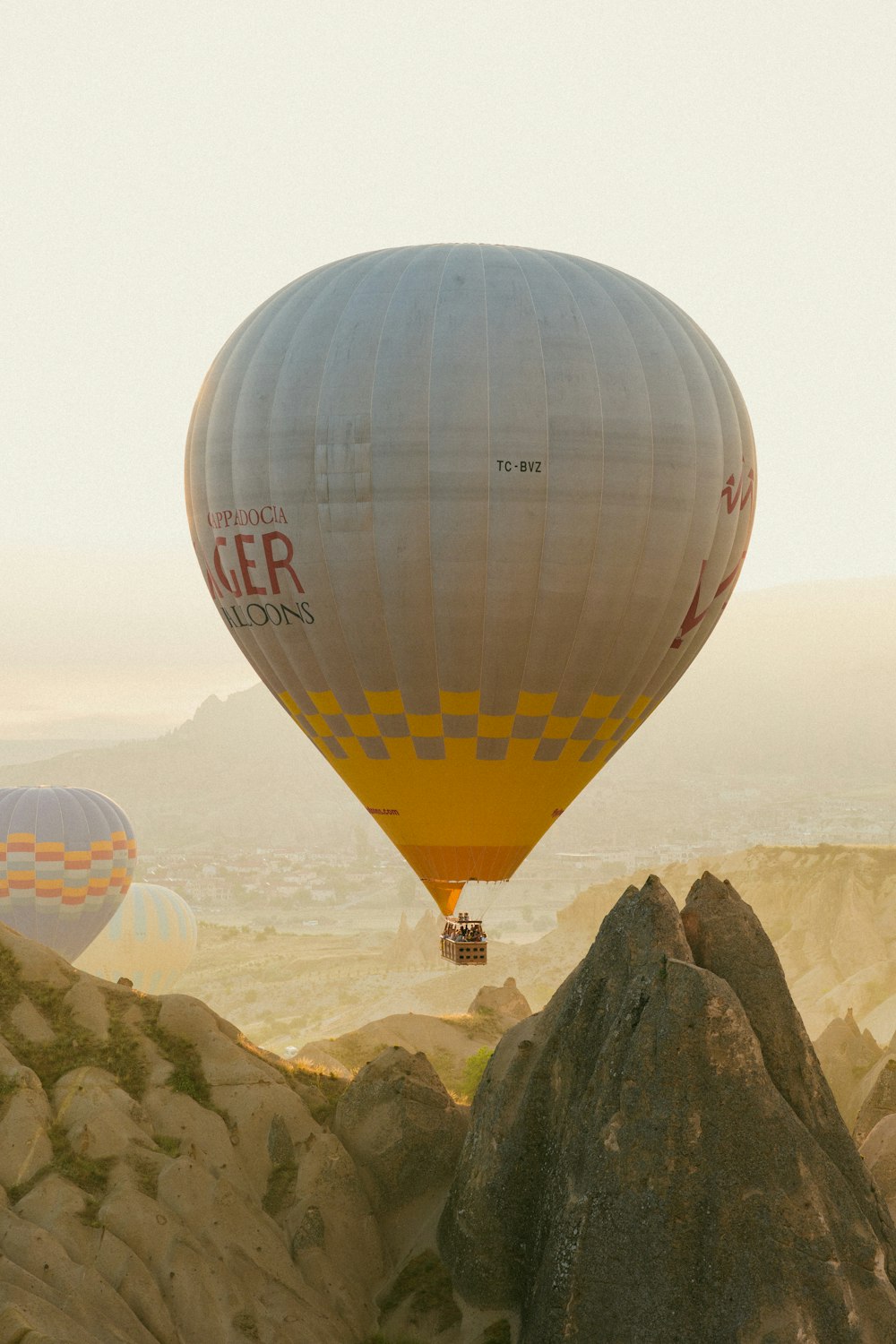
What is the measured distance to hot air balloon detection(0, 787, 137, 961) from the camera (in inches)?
2672

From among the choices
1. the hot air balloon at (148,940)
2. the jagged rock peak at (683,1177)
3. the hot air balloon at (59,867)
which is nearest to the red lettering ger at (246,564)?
the jagged rock peak at (683,1177)

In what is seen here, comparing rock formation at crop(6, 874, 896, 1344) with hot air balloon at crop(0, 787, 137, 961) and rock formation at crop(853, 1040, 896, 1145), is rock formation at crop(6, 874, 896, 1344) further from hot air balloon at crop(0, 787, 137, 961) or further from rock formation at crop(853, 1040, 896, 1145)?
hot air balloon at crop(0, 787, 137, 961)

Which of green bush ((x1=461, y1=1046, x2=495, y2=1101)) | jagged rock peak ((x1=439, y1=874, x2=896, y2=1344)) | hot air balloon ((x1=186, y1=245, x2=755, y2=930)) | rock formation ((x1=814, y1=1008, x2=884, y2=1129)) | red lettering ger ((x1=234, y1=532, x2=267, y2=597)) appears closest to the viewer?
jagged rock peak ((x1=439, y1=874, x2=896, y2=1344))

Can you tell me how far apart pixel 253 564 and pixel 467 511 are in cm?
573

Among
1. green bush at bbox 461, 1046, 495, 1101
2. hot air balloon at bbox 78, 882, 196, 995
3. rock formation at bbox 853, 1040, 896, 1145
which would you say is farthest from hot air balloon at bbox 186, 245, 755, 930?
hot air balloon at bbox 78, 882, 196, 995

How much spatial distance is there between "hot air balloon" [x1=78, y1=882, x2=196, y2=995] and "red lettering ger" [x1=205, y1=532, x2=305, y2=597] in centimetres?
5765

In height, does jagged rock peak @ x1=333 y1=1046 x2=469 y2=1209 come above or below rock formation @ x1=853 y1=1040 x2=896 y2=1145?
Result: above

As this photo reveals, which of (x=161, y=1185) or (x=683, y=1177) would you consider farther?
(x=161, y=1185)

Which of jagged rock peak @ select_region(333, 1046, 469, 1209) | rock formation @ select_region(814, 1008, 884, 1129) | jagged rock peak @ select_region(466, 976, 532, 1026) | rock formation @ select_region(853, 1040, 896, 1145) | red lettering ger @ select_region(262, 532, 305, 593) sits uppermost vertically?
red lettering ger @ select_region(262, 532, 305, 593)

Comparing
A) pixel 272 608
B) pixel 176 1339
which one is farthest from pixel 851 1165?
pixel 272 608

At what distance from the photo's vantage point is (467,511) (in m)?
33.8

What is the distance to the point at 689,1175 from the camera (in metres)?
22.7

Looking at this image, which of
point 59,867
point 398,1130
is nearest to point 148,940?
point 59,867

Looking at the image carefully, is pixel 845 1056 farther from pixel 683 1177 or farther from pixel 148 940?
pixel 148 940
